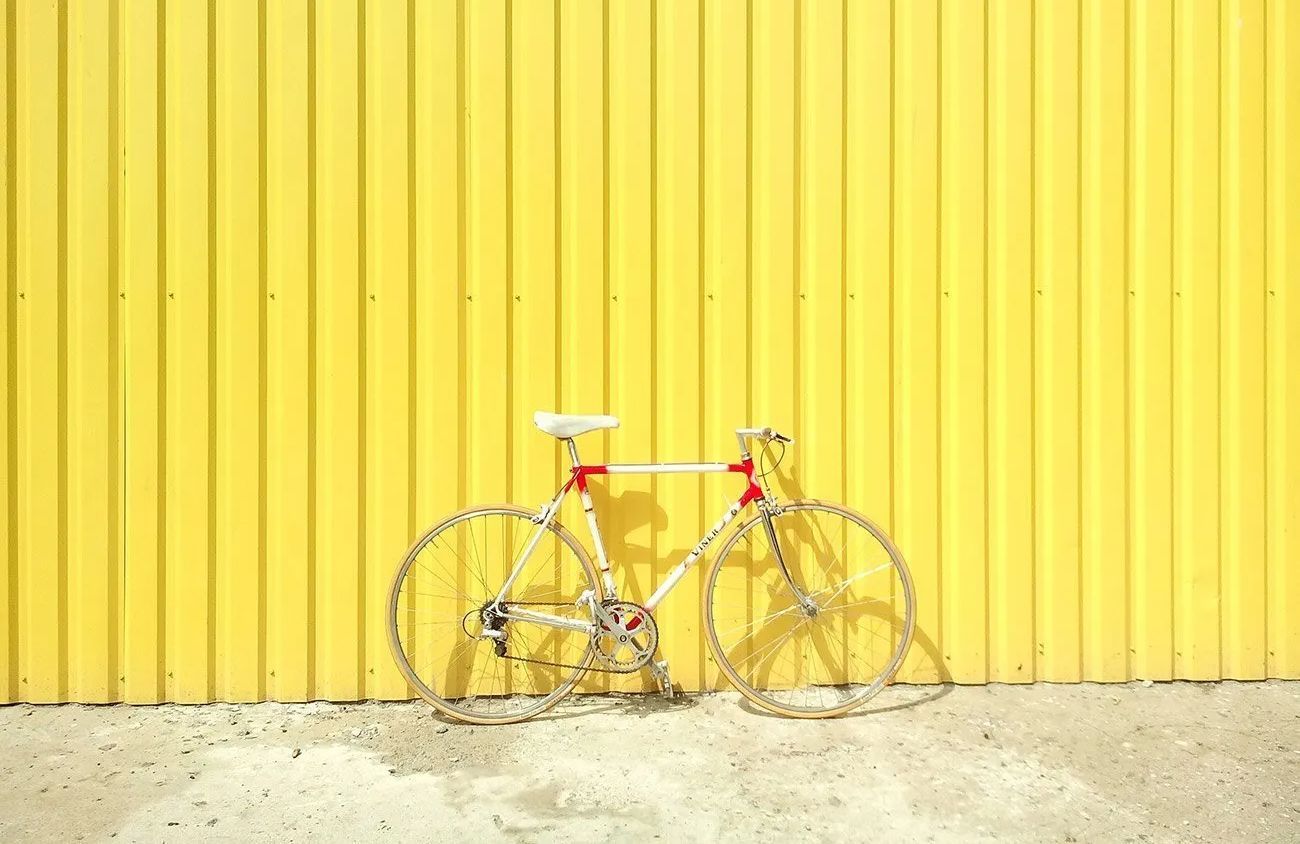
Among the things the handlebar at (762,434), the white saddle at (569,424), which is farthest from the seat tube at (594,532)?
the handlebar at (762,434)

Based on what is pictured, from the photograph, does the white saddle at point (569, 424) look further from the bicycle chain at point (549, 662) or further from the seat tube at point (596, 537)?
the bicycle chain at point (549, 662)

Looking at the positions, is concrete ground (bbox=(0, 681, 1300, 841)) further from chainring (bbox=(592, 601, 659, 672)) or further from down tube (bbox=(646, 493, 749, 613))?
down tube (bbox=(646, 493, 749, 613))

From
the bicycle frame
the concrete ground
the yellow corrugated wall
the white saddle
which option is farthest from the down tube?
the white saddle

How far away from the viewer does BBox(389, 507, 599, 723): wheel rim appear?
12.1 ft

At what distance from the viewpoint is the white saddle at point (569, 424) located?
135 inches

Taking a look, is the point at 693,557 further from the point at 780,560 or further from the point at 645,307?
the point at 645,307

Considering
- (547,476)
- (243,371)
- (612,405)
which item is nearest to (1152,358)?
(612,405)

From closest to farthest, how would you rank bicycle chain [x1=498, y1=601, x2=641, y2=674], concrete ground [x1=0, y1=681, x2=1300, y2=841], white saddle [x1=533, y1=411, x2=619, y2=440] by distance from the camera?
1. concrete ground [x1=0, y1=681, x2=1300, y2=841]
2. white saddle [x1=533, y1=411, x2=619, y2=440]
3. bicycle chain [x1=498, y1=601, x2=641, y2=674]

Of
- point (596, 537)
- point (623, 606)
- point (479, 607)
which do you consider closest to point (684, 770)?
point (623, 606)

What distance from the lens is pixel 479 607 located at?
364cm

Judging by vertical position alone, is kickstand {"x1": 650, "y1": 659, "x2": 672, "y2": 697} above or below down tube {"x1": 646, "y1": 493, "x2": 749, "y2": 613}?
below

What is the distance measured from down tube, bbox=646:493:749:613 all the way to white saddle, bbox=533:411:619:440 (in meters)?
0.63

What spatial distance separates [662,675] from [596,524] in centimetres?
71

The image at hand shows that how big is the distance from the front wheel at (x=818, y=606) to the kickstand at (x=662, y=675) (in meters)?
0.30
